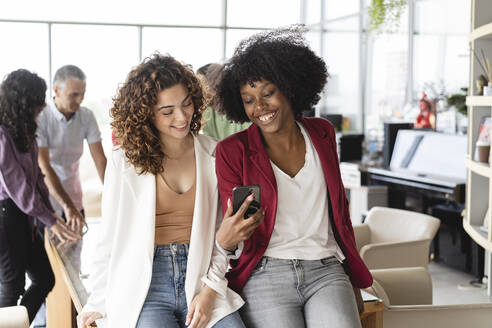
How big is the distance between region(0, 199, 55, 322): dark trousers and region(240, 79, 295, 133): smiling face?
1.54m

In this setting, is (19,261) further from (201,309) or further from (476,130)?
(476,130)

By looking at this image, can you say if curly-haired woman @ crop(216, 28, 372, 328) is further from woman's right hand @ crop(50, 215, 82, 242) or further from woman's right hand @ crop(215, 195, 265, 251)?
woman's right hand @ crop(50, 215, 82, 242)

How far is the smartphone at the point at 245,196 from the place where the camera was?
1.89 metres

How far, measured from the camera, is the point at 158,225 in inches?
80.5

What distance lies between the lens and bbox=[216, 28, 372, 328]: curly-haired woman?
1.97m

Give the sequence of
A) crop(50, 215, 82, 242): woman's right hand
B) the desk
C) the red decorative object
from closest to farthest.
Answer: the desk → crop(50, 215, 82, 242): woman's right hand → the red decorative object

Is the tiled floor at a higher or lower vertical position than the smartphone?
lower

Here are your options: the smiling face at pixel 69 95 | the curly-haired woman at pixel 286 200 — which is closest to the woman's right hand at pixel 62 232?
the smiling face at pixel 69 95

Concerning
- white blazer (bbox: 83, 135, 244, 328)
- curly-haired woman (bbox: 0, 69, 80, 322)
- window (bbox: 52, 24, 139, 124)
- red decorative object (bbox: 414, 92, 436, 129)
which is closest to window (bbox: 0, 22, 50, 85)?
window (bbox: 52, 24, 139, 124)

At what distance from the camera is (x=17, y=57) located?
8336mm

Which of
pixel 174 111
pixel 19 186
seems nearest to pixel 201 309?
pixel 174 111

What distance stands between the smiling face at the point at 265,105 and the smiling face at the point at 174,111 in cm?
21

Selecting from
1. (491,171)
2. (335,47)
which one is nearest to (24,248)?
(491,171)

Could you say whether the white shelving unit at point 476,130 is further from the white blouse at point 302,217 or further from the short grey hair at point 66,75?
the short grey hair at point 66,75
